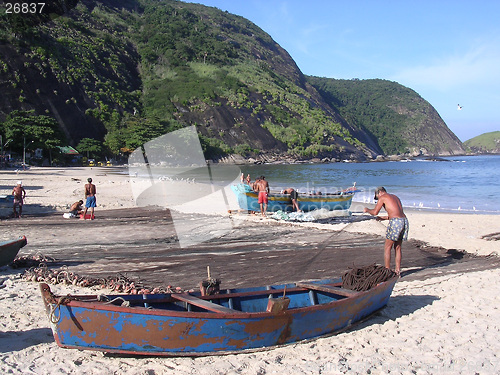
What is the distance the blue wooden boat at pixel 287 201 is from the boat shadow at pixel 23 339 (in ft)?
41.3

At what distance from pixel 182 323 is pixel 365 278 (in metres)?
3.21

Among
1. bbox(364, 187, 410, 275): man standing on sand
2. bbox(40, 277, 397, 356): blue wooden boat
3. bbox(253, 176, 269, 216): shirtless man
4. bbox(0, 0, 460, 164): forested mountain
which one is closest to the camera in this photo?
bbox(40, 277, 397, 356): blue wooden boat

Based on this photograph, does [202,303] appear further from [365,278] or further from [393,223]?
[393,223]

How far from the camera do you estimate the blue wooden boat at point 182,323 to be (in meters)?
4.66

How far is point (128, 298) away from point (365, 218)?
1352 centimetres

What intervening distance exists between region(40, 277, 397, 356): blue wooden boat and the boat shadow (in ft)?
2.36

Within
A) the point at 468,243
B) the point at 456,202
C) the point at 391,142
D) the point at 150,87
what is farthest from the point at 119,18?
the point at 468,243

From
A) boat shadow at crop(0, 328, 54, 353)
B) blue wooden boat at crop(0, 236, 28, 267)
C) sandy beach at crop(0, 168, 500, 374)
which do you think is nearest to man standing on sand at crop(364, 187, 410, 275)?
sandy beach at crop(0, 168, 500, 374)

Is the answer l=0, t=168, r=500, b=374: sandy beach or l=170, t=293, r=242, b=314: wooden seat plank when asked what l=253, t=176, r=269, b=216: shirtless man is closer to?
l=0, t=168, r=500, b=374: sandy beach

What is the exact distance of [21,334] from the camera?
5.52 meters

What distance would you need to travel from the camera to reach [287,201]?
17.8 meters

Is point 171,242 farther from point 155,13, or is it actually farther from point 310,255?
point 155,13

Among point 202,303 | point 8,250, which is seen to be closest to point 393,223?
point 202,303

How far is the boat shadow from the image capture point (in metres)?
5.14
